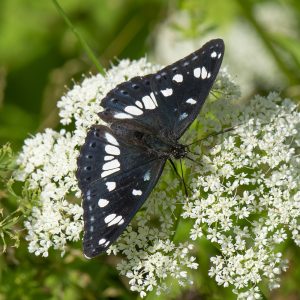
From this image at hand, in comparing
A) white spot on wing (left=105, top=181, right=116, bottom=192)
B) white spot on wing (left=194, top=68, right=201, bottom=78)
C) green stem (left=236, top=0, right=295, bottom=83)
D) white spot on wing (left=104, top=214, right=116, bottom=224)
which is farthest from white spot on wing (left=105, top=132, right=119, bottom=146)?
green stem (left=236, top=0, right=295, bottom=83)

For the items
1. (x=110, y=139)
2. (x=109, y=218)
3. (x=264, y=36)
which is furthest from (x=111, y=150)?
(x=264, y=36)

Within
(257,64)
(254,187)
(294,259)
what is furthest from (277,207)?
(257,64)

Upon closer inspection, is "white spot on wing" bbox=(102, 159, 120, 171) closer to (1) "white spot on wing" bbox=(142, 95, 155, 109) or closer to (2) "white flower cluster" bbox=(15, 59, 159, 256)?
(2) "white flower cluster" bbox=(15, 59, 159, 256)

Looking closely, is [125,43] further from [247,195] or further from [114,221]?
[114,221]

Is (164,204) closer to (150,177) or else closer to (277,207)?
(150,177)

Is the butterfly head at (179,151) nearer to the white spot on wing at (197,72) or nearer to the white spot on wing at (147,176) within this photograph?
the white spot on wing at (147,176)

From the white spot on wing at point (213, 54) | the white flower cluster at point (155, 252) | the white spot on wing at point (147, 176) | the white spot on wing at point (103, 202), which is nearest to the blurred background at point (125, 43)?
the white flower cluster at point (155, 252)

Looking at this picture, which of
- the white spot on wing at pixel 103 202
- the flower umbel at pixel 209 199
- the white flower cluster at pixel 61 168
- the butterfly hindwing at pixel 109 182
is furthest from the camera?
the white flower cluster at pixel 61 168
